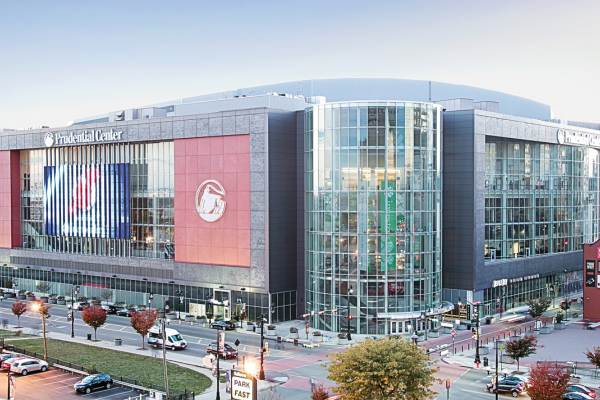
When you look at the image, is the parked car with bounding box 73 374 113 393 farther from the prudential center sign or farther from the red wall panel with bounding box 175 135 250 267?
the prudential center sign

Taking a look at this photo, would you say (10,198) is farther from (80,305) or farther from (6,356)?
(6,356)

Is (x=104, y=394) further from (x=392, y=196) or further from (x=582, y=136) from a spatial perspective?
(x=582, y=136)

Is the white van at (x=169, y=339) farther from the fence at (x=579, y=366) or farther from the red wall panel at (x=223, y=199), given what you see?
the fence at (x=579, y=366)

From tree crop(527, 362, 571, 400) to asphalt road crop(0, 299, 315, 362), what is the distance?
82.3ft

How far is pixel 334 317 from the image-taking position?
232 feet

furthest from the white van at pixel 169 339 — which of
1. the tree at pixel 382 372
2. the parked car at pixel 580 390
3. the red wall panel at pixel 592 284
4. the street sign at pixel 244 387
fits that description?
the red wall panel at pixel 592 284

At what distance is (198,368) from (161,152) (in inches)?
1534

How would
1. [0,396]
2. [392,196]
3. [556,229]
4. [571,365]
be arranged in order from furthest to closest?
[556,229]
[392,196]
[571,365]
[0,396]

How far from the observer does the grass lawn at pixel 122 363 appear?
50906mm

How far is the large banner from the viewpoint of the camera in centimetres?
9175

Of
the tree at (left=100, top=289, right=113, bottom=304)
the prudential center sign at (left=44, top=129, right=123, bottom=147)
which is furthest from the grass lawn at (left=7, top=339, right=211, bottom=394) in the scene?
the prudential center sign at (left=44, top=129, right=123, bottom=147)

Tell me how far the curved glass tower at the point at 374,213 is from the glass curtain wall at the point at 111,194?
24.5m

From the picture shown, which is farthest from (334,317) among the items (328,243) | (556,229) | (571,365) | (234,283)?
(556,229)

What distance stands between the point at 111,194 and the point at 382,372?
219ft
